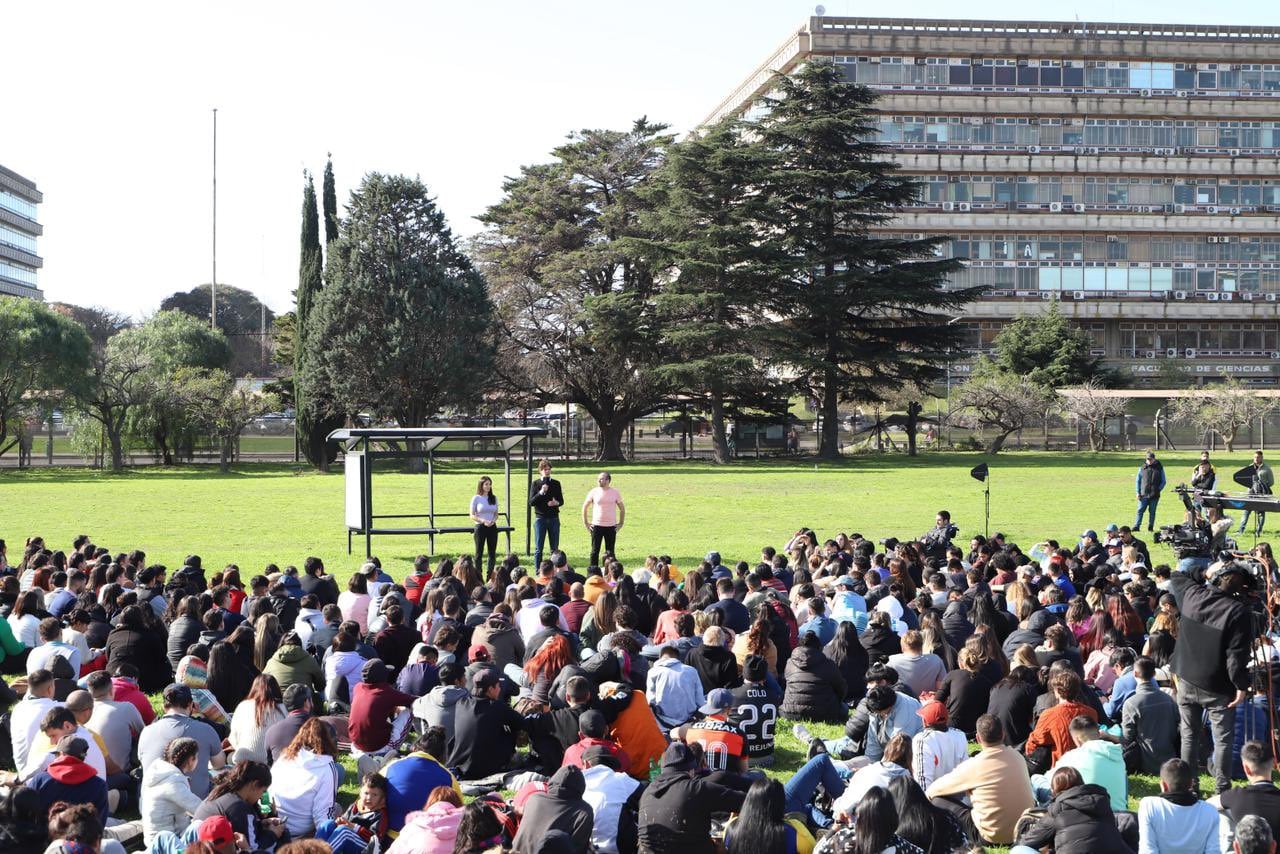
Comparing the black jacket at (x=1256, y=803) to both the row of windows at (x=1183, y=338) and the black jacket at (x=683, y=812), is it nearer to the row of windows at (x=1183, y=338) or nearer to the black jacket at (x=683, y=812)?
the black jacket at (x=683, y=812)

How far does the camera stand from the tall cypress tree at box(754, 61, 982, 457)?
54.3 m

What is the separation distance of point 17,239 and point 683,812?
108 meters

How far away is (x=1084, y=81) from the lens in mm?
82312

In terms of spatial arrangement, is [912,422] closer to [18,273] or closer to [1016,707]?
[1016,707]

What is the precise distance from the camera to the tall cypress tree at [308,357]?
50562 mm

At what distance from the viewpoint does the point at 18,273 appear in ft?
327

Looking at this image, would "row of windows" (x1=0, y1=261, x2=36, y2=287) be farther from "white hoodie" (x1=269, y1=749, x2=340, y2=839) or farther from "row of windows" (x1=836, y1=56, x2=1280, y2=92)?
"white hoodie" (x1=269, y1=749, x2=340, y2=839)

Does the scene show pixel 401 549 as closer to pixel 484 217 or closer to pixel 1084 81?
pixel 484 217

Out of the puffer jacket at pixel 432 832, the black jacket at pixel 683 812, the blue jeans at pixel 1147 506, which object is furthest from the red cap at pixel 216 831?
the blue jeans at pixel 1147 506

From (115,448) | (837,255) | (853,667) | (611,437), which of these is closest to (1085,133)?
(837,255)

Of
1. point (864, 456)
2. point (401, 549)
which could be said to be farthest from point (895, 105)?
point (401, 549)

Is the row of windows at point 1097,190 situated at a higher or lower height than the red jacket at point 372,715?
higher

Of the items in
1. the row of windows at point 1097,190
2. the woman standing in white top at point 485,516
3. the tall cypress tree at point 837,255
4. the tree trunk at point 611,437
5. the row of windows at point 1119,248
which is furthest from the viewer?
the row of windows at point 1119,248

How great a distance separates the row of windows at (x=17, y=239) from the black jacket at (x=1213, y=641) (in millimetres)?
104720
